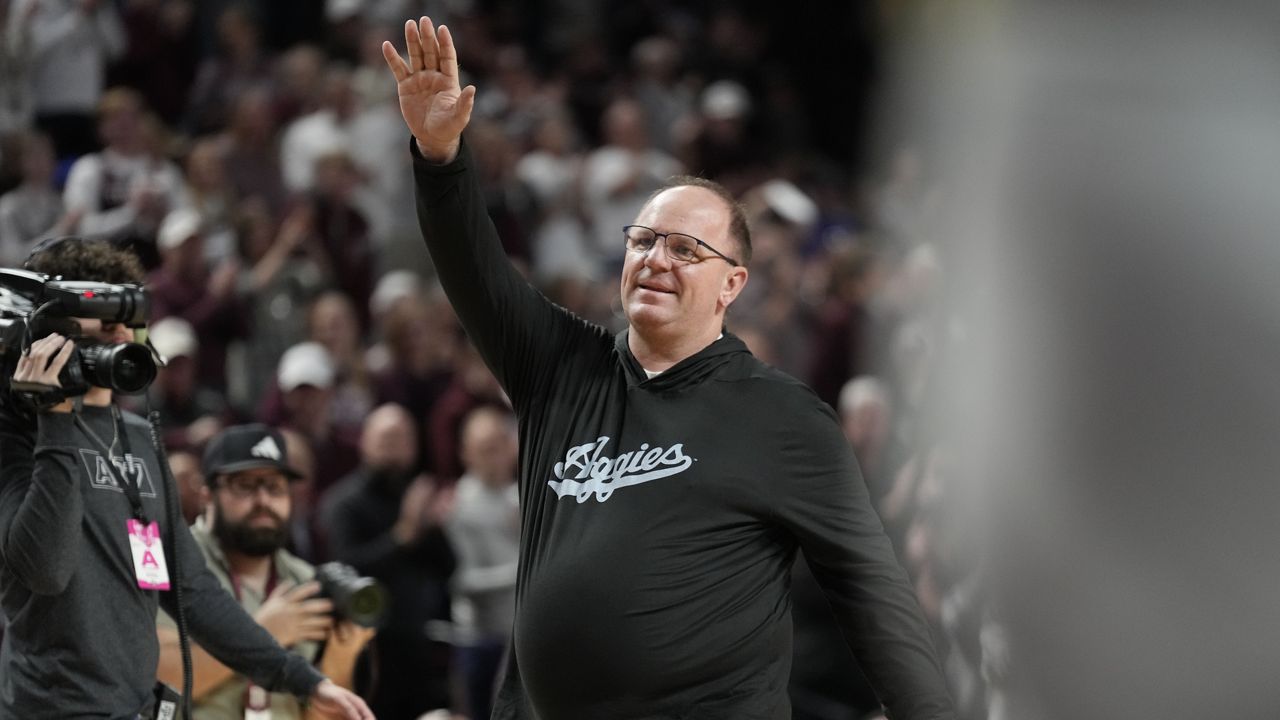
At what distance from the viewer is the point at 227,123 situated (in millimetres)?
10703

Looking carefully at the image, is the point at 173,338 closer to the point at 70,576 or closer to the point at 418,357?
the point at 418,357

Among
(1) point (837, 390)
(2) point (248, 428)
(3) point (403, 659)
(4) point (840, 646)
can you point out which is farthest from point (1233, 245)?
(1) point (837, 390)

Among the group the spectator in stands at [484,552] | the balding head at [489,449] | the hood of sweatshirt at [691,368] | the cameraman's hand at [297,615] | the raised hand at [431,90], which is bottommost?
the spectator in stands at [484,552]

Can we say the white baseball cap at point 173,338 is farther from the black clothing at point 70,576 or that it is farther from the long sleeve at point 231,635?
the black clothing at point 70,576

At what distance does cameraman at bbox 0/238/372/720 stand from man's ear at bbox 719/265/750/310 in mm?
1312

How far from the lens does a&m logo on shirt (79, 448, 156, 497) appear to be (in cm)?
351

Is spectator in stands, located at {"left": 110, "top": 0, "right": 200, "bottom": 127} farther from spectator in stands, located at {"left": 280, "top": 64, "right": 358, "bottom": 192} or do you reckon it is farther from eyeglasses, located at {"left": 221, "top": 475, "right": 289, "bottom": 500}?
eyeglasses, located at {"left": 221, "top": 475, "right": 289, "bottom": 500}

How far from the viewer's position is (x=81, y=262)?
368 centimetres

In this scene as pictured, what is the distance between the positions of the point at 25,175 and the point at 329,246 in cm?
187

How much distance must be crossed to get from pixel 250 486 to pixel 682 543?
2157mm

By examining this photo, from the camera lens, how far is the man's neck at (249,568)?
480cm

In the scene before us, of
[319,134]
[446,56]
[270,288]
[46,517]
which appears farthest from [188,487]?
[319,134]

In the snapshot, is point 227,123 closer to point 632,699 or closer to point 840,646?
point 840,646

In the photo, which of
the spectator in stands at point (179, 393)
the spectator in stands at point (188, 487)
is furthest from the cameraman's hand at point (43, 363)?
the spectator in stands at point (179, 393)
